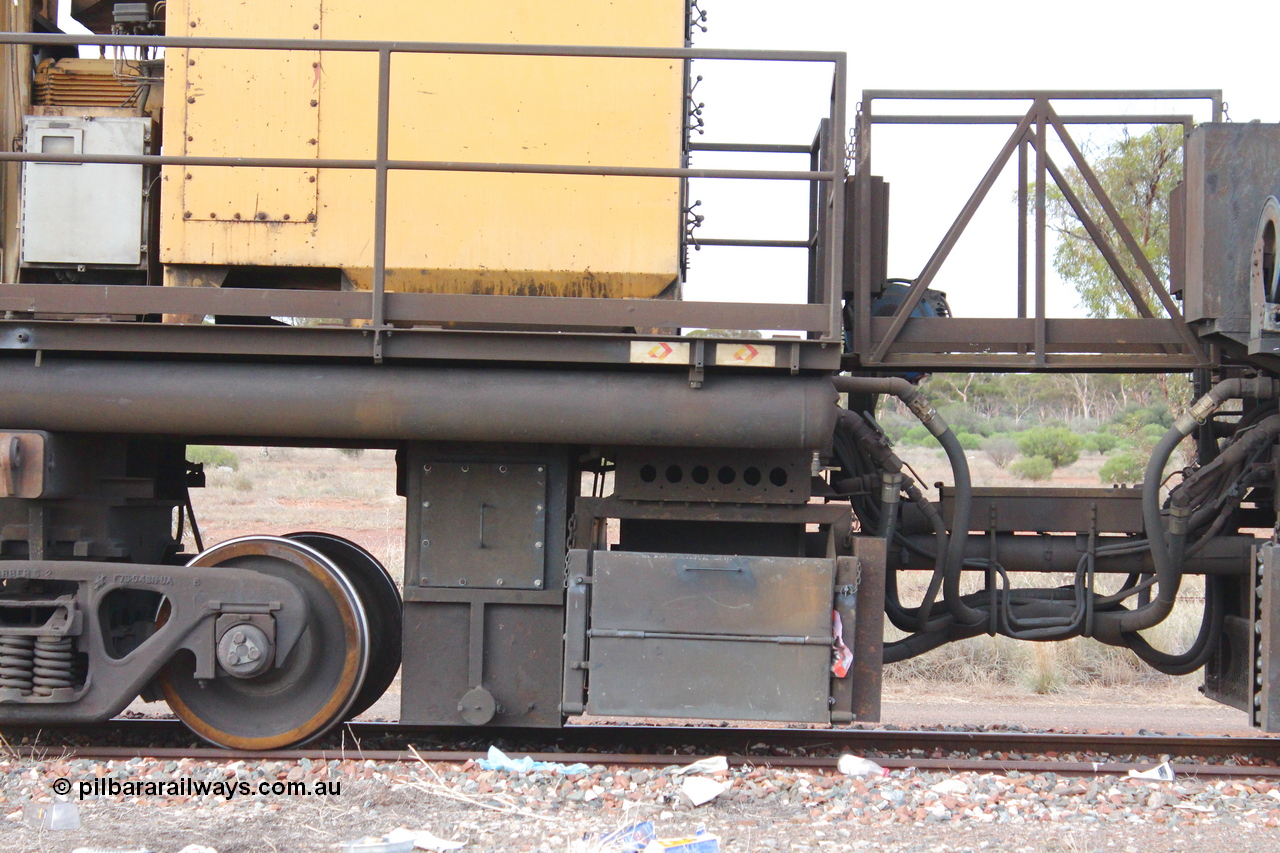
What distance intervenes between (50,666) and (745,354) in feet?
11.9

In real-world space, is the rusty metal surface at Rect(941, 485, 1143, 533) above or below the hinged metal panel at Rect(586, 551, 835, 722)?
above

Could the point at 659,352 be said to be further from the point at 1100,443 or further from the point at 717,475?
the point at 1100,443

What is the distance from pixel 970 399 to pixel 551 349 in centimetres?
4614

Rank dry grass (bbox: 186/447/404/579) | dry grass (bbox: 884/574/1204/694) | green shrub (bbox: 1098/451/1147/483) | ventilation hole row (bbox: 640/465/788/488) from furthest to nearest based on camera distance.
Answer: green shrub (bbox: 1098/451/1147/483) → dry grass (bbox: 186/447/404/579) → dry grass (bbox: 884/574/1204/694) → ventilation hole row (bbox: 640/465/788/488)

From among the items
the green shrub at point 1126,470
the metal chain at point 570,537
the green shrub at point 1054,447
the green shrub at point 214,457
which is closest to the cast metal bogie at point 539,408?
the metal chain at point 570,537

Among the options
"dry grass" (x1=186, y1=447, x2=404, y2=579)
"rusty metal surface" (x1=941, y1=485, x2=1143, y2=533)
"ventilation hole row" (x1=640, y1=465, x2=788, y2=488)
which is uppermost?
"ventilation hole row" (x1=640, y1=465, x2=788, y2=488)

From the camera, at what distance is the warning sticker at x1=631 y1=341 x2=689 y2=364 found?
4.59 metres

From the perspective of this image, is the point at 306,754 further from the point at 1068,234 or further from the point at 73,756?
the point at 1068,234

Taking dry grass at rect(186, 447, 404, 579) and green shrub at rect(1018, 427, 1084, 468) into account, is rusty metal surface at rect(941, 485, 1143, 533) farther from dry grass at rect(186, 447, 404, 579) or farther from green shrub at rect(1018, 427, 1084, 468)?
green shrub at rect(1018, 427, 1084, 468)

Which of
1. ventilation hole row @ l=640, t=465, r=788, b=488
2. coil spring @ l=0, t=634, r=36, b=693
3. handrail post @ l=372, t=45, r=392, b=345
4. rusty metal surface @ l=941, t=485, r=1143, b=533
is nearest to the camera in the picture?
handrail post @ l=372, t=45, r=392, b=345

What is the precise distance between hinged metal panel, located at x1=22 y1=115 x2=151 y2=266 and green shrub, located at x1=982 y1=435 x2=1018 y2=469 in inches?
1117

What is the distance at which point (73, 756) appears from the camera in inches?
200

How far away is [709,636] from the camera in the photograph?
4.71 m

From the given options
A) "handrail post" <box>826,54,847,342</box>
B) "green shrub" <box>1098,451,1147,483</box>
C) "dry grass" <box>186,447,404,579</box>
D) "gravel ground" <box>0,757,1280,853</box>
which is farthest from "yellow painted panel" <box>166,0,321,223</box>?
"green shrub" <box>1098,451,1147,483</box>
